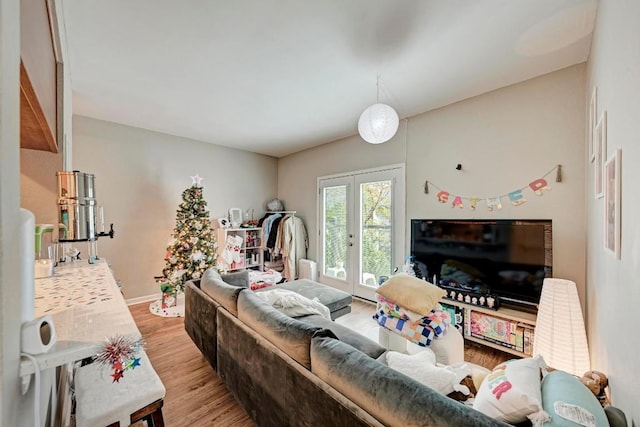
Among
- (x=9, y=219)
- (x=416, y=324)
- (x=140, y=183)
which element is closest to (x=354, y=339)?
(x=416, y=324)

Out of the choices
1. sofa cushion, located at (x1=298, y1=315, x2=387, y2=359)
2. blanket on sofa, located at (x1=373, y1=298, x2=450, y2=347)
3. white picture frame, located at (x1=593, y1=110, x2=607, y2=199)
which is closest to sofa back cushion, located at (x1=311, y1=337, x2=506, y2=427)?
sofa cushion, located at (x1=298, y1=315, x2=387, y2=359)

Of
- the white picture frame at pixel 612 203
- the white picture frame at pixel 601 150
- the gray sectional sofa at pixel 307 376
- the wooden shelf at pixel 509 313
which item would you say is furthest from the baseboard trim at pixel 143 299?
the white picture frame at pixel 601 150

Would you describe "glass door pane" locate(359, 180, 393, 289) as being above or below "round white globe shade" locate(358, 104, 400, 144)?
below

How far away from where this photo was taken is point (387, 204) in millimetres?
3654

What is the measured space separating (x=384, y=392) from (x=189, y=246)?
3.40 meters

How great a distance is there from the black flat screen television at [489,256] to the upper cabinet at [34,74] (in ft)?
10.4

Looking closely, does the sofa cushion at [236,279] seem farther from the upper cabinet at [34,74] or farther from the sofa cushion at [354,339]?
the upper cabinet at [34,74]

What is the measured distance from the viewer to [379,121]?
2230 millimetres

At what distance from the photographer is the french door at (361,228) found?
3557 mm

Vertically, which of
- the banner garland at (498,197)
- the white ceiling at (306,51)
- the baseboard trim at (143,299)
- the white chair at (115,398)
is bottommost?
the baseboard trim at (143,299)

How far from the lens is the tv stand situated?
7.36ft

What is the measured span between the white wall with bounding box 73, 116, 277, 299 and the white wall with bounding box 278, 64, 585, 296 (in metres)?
3.04

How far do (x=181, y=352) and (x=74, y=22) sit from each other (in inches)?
108

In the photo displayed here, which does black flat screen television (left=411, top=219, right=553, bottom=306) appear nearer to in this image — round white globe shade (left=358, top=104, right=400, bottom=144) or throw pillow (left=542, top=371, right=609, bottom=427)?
round white globe shade (left=358, top=104, right=400, bottom=144)
